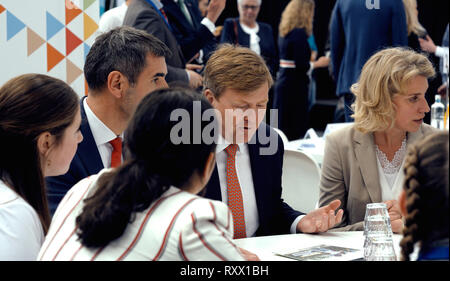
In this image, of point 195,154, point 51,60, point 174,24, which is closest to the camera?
point 195,154

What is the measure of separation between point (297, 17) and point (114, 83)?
4.90 meters

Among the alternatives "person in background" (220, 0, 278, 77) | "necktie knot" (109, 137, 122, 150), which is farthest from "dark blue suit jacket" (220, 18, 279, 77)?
"necktie knot" (109, 137, 122, 150)

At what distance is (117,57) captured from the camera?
2428mm

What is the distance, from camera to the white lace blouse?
2.53m

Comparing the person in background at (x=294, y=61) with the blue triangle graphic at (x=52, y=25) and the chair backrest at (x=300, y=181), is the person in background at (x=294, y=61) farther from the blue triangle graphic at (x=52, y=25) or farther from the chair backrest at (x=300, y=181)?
the blue triangle graphic at (x=52, y=25)

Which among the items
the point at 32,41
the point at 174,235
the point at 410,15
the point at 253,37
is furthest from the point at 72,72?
the point at 253,37

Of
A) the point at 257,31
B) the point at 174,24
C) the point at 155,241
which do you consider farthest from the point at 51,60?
the point at 257,31

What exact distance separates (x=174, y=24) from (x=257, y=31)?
306 cm

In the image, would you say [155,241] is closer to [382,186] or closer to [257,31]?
[382,186]

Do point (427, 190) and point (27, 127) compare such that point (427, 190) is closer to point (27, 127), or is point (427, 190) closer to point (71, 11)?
point (27, 127)

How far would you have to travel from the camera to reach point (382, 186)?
2.54 meters

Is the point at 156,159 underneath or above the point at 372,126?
above

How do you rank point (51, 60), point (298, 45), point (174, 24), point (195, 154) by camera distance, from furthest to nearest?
point (298, 45) → point (174, 24) → point (51, 60) → point (195, 154)

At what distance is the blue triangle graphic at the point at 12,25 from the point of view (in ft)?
9.52
